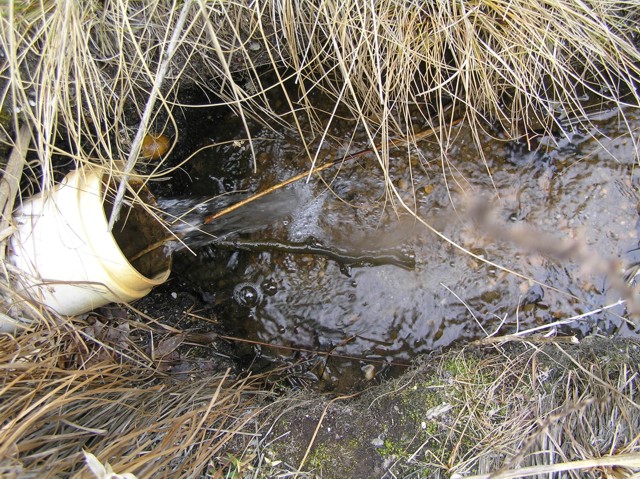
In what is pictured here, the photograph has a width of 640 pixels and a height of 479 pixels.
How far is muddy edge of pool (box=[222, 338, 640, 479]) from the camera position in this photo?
5.27 feet

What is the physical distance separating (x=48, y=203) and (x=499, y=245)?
67.1 inches

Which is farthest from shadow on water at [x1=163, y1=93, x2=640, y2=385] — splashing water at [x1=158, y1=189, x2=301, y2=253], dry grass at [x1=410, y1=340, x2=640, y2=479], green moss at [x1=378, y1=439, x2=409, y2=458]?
green moss at [x1=378, y1=439, x2=409, y2=458]

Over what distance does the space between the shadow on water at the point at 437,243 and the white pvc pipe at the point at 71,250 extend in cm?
43

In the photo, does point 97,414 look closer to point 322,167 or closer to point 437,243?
point 322,167

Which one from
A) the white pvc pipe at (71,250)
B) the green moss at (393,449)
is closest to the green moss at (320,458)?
the green moss at (393,449)

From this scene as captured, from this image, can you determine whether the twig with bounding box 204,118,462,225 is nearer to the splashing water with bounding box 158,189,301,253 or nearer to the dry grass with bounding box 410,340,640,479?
the splashing water with bounding box 158,189,301,253

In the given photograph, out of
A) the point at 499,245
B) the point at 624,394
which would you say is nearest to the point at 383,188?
the point at 499,245

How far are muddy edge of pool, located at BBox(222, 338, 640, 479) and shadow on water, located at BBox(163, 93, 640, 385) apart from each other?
0.15 meters

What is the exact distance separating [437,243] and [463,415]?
0.67 metres

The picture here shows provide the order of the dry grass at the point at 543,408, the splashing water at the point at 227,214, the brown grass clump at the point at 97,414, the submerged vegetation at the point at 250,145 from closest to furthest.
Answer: the brown grass clump at the point at 97,414, the submerged vegetation at the point at 250,145, the dry grass at the point at 543,408, the splashing water at the point at 227,214

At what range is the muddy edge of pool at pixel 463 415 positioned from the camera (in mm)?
1607

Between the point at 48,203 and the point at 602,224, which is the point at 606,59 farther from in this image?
the point at 48,203

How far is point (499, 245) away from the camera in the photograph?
192 centimetres

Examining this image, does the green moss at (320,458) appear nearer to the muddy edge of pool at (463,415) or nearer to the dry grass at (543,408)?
the muddy edge of pool at (463,415)
